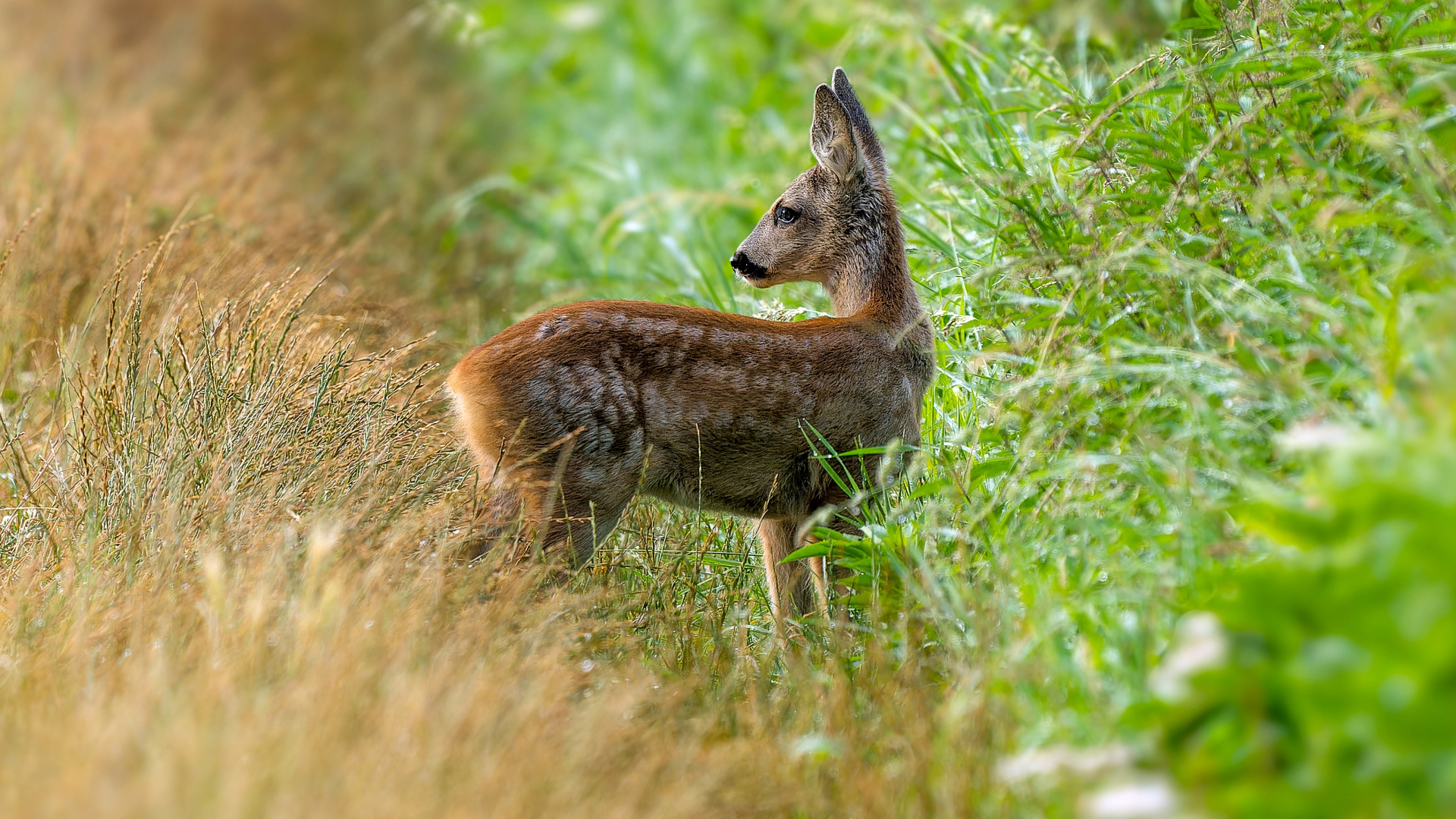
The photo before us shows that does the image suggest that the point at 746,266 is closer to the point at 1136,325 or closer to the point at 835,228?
the point at 835,228

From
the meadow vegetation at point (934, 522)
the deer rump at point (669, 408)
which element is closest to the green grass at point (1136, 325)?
the meadow vegetation at point (934, 522)

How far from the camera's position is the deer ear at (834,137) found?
5117 millimetres

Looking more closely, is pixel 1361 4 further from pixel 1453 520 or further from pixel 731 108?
pixel 731 108

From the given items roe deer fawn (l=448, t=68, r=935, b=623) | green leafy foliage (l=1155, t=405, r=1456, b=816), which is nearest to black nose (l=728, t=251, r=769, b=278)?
roe deer fawn (l=448, t=68, r=935, b=623)

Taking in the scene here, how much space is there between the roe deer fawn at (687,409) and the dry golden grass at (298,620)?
239 millimetres

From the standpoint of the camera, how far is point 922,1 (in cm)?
930

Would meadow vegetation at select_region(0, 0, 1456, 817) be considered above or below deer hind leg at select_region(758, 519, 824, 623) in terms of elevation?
above

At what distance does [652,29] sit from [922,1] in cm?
530

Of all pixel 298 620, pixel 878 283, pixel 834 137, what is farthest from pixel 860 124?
pixel 298 620

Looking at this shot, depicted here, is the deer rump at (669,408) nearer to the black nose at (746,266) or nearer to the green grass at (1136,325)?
the green grass at (1136,325)

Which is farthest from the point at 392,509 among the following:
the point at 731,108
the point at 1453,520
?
the point at 731,108

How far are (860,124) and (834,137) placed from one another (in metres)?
0.27

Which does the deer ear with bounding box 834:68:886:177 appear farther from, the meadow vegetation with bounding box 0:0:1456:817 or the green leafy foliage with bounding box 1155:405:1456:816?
the green leafy foliage with bounding box 1155:405:1456:816

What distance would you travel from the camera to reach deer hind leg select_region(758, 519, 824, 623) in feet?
15.0
